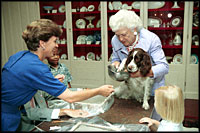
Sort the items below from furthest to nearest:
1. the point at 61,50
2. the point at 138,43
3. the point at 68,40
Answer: the point at 68,40 → the point at 61,50 → the point at 138,43

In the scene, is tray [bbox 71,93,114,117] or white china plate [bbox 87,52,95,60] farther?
white china plate [bbox 87,52,95,60]

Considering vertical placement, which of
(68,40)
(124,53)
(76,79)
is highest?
(68,40)

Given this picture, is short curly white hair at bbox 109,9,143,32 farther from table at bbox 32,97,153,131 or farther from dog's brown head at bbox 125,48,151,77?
table at bbox 32,97,153,131

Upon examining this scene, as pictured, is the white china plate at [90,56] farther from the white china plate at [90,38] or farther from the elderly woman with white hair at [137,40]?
the elderly woman with white hair at [137,40]

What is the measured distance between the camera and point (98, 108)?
1438 mm

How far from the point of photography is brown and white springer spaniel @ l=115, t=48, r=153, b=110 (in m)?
1.54

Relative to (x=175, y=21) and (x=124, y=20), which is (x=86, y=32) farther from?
(x=175, y=21)

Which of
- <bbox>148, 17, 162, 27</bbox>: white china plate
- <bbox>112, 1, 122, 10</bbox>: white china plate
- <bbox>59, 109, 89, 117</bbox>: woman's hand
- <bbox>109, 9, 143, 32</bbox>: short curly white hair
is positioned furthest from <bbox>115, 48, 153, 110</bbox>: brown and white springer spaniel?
<bbox>148, 17, 162, 27</bbox>: white china plate

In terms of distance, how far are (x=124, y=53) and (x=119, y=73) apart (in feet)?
0.96

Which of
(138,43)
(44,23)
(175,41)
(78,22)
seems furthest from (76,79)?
(175,41)

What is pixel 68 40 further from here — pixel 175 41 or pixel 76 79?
pixel 175 41

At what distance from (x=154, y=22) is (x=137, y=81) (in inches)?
66.4

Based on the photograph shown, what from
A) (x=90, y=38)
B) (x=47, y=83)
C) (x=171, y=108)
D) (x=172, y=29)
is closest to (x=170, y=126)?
(x=171, y=108)

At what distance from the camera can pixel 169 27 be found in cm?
302
